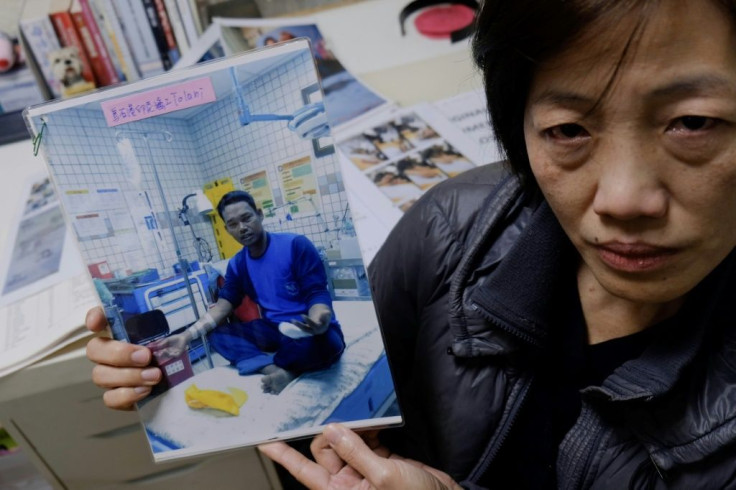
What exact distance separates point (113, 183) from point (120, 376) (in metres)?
0.21

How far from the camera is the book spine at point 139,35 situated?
103 centimetres

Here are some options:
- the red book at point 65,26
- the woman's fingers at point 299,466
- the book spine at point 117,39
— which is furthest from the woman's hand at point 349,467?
the red book at point 65,26

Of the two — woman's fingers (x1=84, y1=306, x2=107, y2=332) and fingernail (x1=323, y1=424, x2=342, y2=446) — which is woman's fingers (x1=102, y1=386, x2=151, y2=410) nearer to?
woman's fingers (x1=84, y1=306, x2=107, y2=332)

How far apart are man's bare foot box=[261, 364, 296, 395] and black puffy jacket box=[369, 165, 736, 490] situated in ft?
0.61

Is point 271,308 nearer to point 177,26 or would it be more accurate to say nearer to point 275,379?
point 275,379

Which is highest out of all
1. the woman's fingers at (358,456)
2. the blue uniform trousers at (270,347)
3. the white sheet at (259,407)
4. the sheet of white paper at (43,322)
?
the sheet of white paper at (43,322)

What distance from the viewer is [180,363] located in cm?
52

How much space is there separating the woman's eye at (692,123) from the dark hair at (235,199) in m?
0.36

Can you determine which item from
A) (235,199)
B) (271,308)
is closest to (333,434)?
(271,308)

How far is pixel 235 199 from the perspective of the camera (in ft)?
1.55

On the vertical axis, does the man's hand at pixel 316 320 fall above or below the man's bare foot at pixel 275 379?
above

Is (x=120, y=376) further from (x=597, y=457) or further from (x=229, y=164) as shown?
(x=597, y=457)

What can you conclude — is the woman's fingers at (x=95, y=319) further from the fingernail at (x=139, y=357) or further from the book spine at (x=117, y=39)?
the book spine at (x=117, y=39)

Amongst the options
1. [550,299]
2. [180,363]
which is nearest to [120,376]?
[180,363]
